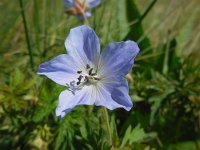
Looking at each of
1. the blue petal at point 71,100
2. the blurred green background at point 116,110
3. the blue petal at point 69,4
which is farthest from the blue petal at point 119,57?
the blue petal at point 69,4

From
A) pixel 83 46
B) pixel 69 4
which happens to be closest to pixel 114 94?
pixel 83 46

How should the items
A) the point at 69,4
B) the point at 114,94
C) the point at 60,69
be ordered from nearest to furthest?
the point at 114,94 → the point at 60,69 → the point at 69,4

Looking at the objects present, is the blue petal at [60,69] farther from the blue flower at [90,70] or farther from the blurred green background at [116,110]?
the blurred green background at [116,110]

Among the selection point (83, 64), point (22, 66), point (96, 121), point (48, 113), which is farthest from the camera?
point (22, 66)

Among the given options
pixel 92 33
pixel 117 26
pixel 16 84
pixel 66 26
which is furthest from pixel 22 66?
pixel 92 33

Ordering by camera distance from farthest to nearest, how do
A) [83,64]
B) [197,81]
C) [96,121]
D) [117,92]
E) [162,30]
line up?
[162,30] → [197,81] → [96,121] → [83,64] → [117,92]

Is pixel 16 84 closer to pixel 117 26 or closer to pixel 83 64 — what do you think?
pixel 83 64

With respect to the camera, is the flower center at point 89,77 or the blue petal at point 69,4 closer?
the flower center at point 89,77

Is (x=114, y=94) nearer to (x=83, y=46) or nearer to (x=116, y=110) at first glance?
(x=83, y=46)
